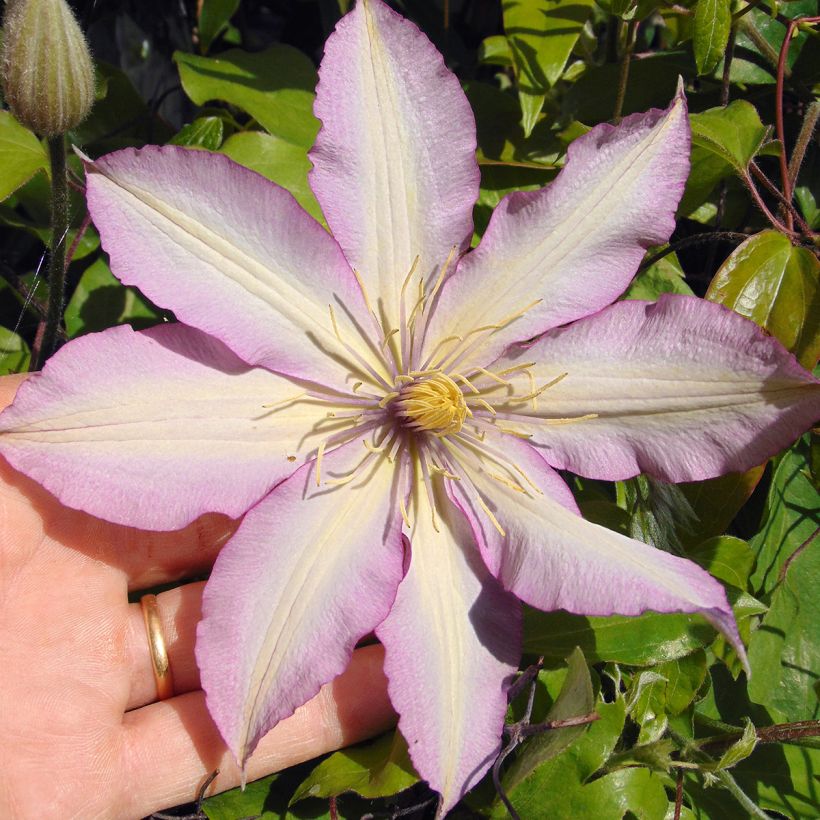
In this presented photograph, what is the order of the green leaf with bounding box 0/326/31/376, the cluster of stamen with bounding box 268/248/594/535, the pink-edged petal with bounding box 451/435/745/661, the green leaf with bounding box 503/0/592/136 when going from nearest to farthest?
the pink-edged petal with bounding box 451/435/745/661 → the cluster of stamen with bounding box 268/248/594/535 → the green leaf with bounding box 503/0/592/136 → the green leaf with bounding box 0/326/31/376

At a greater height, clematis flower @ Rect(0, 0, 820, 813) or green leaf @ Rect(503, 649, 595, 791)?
clematis flower @ Rect(0, 0, 820, 813)

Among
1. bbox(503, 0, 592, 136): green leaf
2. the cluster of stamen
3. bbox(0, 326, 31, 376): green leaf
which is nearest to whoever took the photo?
the cluster of stamen

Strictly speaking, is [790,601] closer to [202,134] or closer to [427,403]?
[427,403]

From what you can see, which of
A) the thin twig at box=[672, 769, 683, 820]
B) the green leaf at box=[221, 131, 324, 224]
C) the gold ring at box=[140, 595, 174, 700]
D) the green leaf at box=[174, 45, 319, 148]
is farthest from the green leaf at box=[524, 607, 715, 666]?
the green leaf at box=[174, 45, 319, 148]

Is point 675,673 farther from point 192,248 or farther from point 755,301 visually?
point 192,248

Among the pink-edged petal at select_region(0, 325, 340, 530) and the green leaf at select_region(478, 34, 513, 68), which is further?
the green leaf at select_region(478, 34, 513, 68)

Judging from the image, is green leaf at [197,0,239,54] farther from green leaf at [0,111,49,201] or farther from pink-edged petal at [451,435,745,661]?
pink-edged petal at [451,435,745,661]

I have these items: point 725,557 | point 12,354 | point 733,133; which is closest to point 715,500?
point 725,557

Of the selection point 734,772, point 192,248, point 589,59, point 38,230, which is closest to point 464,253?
point 192,248
